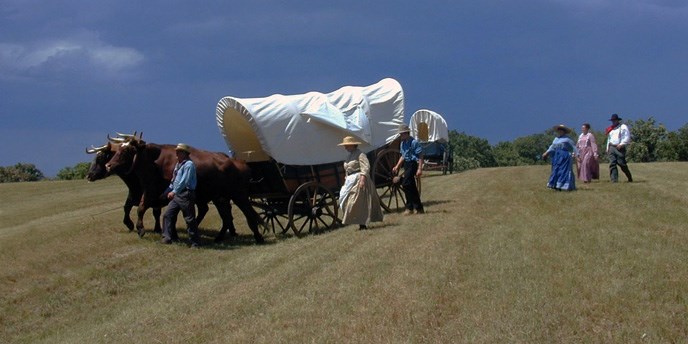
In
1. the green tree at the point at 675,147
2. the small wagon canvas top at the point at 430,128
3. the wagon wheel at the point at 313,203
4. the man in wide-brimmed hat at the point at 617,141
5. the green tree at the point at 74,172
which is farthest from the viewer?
the green tree at the point at 675,147

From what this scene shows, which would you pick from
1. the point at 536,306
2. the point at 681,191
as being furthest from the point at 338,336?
the point at 681,191

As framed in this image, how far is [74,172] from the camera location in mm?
52594

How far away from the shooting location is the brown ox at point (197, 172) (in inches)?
631

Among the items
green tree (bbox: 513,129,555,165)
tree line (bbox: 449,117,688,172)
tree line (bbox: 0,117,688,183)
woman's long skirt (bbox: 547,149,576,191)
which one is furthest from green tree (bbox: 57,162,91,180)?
green tree (bbox: 513,129,555,165)

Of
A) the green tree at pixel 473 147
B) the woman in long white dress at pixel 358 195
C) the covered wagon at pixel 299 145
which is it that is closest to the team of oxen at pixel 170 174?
the covered wagon at pixel 299 145

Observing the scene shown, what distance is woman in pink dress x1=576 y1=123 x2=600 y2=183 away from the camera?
72.5 ft

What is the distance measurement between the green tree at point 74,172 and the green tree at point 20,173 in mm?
2711

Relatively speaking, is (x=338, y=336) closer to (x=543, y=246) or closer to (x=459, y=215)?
(x=543, y=246)

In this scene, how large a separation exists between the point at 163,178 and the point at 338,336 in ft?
30.8

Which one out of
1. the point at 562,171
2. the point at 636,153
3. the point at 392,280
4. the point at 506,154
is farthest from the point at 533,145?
the point at 392,280

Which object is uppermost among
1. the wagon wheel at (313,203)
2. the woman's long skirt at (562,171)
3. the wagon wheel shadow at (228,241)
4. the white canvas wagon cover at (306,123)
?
the white canvas wagon cover at (306,123)

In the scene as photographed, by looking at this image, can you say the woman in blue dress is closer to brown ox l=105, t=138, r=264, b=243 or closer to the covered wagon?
the covered wagon

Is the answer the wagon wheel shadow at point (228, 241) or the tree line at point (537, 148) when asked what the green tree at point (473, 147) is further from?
the wagon wheel shadow at point (228, 241)

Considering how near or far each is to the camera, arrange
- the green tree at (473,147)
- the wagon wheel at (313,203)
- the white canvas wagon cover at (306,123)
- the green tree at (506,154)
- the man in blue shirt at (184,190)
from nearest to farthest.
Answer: the man in blue shirt at (184,190) → the white canvas wagon cover at (306,123) → the wagon wheel at (313,203) → the green tree at (473,147) → the green tree at (506,154)
